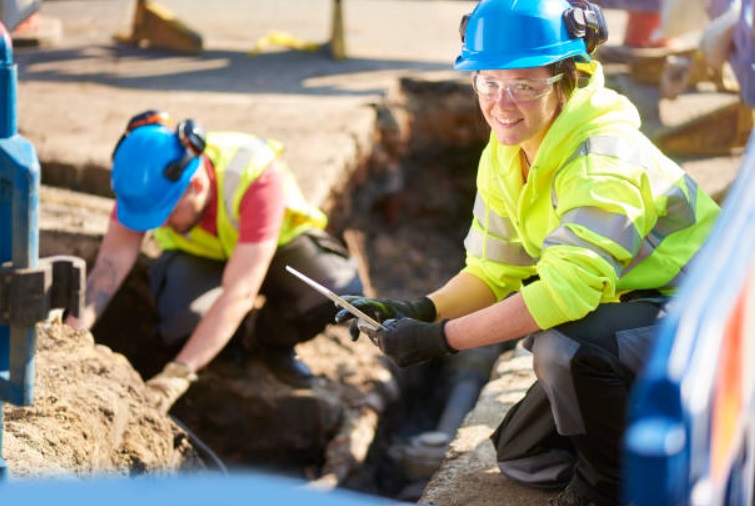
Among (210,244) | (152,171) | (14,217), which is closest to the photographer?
(14,217)

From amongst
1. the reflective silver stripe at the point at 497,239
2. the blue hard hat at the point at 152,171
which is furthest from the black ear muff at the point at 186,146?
the reflective silver stripe at the point at 497,239

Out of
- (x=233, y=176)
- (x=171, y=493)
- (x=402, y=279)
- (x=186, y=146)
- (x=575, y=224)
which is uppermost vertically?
(x=171, y=493)

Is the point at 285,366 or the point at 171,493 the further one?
the point at 285,366

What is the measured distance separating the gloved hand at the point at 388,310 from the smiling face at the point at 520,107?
54 cm

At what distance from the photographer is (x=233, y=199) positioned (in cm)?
449

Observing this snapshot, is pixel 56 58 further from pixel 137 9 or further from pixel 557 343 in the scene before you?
pixel 557 343

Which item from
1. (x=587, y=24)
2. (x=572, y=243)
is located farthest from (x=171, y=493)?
(x=587, y=24)

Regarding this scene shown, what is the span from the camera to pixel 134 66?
7656mm

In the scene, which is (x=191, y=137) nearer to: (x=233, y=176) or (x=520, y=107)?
(x=233, y=176)

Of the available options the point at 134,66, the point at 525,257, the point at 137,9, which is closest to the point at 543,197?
the point at 525,257

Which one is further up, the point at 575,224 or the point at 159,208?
the point at 575,224

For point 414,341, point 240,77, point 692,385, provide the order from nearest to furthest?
point 692,385 → point 414,341 → point 240,77

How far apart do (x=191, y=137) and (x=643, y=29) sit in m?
3.68

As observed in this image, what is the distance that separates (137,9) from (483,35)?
18.7ft
